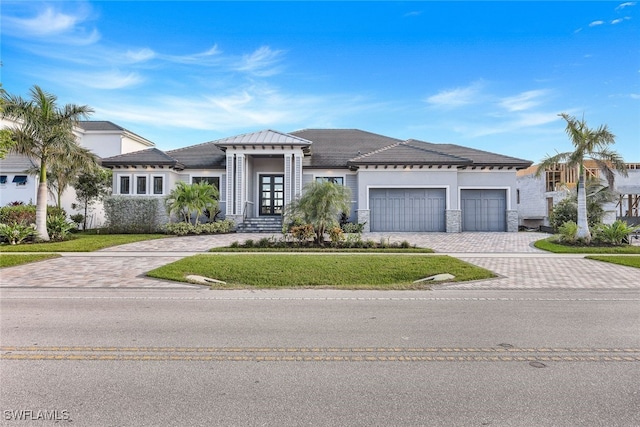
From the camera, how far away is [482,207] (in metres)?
25.3

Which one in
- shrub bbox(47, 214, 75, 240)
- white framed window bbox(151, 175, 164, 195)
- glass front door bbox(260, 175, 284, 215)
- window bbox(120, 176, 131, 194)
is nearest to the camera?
shrub bbox(47, 214, 75, 240)

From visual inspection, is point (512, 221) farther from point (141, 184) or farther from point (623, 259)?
point (141, 184)

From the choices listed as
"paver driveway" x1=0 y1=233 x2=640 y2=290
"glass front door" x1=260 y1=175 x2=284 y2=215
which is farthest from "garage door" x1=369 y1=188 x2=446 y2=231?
"paver driveway" x1=0 y1=233 x2=640 y2=290

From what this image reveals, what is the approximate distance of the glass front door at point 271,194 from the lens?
27.3m

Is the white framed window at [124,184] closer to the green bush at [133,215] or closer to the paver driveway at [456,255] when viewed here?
the green bush at [133,215]

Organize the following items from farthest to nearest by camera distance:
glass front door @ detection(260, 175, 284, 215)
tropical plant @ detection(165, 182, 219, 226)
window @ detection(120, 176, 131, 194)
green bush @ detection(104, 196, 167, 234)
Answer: glass front door @ detection(260, 175, 284, 215)
window @ detection(120, 176, 131, 194)
green bush @ detection(104, 196, 167, 234)
tropical plant @ detection(165, 182, 219, 226)

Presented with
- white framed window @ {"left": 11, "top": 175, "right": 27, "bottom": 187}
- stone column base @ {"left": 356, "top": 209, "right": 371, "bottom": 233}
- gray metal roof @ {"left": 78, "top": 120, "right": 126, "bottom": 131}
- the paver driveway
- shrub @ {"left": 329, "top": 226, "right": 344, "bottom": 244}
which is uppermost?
gray metal roof @ {"left": 78, "top": 120, "right": 126, "bottom": 131}

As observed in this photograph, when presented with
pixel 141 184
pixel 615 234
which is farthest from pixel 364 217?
pixel 141 184

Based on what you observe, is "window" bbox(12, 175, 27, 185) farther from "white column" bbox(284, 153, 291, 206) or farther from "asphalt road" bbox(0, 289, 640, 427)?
"asphalt road" bbox(0, 289, 640, 427)

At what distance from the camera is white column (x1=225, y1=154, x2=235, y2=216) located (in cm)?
2467

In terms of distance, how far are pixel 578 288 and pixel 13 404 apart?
10.8m

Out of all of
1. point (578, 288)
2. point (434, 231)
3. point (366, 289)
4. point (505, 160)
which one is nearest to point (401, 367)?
point (366, 289)

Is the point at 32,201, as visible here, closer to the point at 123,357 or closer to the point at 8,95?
the point at 8,95

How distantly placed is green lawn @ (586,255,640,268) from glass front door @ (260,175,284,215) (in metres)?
18.5
